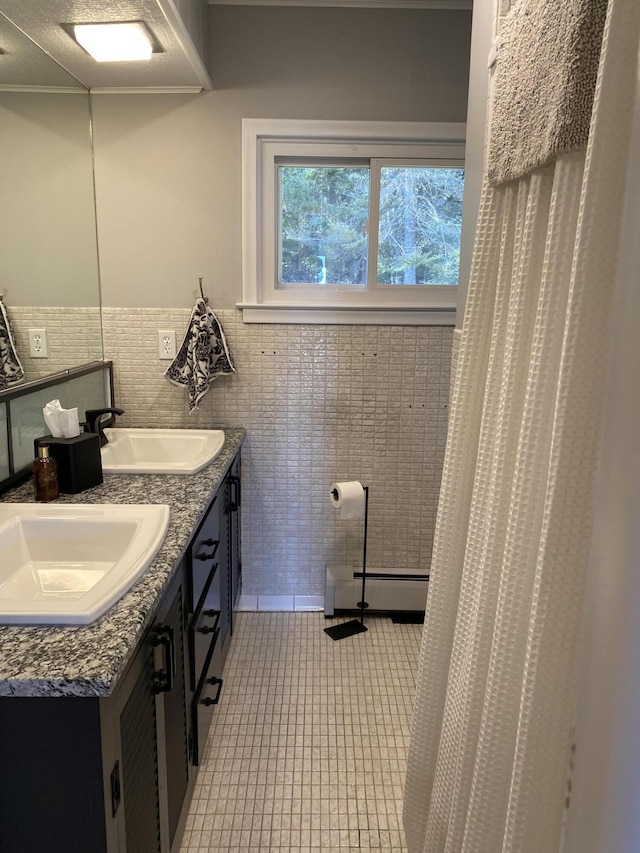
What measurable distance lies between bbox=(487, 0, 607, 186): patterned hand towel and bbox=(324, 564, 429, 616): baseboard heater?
2.01 m

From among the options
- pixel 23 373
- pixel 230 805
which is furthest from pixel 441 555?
pixel 23 373

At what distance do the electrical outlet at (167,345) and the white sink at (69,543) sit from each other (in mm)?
1134

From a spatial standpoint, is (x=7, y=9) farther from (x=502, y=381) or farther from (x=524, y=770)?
(x=524, y=770)

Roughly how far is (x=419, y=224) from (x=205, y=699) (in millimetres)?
2051

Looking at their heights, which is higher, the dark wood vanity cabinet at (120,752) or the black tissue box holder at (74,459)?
the black tissue box holder at (74,459)

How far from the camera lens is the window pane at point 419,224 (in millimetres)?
2477

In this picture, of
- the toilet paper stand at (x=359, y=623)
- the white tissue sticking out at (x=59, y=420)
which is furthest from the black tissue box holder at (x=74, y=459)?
the toilet paper stand at (x=359, y=623)

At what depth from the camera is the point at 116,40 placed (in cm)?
186

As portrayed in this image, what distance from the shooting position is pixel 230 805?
5.50 ft

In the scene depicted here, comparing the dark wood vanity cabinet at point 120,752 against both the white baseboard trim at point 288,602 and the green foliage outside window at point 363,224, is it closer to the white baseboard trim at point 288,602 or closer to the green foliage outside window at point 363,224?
the white baseboard trim at point 288,602

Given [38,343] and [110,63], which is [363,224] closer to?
[110,63]

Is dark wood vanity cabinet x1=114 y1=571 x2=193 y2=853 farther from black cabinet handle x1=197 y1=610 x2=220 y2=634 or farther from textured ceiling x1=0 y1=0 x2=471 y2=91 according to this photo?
textured ceiling x1=0 y1=0 x2=471 y2=91

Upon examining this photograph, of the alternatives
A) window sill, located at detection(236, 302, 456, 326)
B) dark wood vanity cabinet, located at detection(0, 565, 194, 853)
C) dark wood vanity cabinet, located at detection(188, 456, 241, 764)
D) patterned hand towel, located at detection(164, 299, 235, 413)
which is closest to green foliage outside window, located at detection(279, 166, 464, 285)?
window sill, located at detection(236, 302, 456, 326)

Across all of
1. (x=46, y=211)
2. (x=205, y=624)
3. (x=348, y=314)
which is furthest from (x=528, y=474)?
(x=46, y=211)
